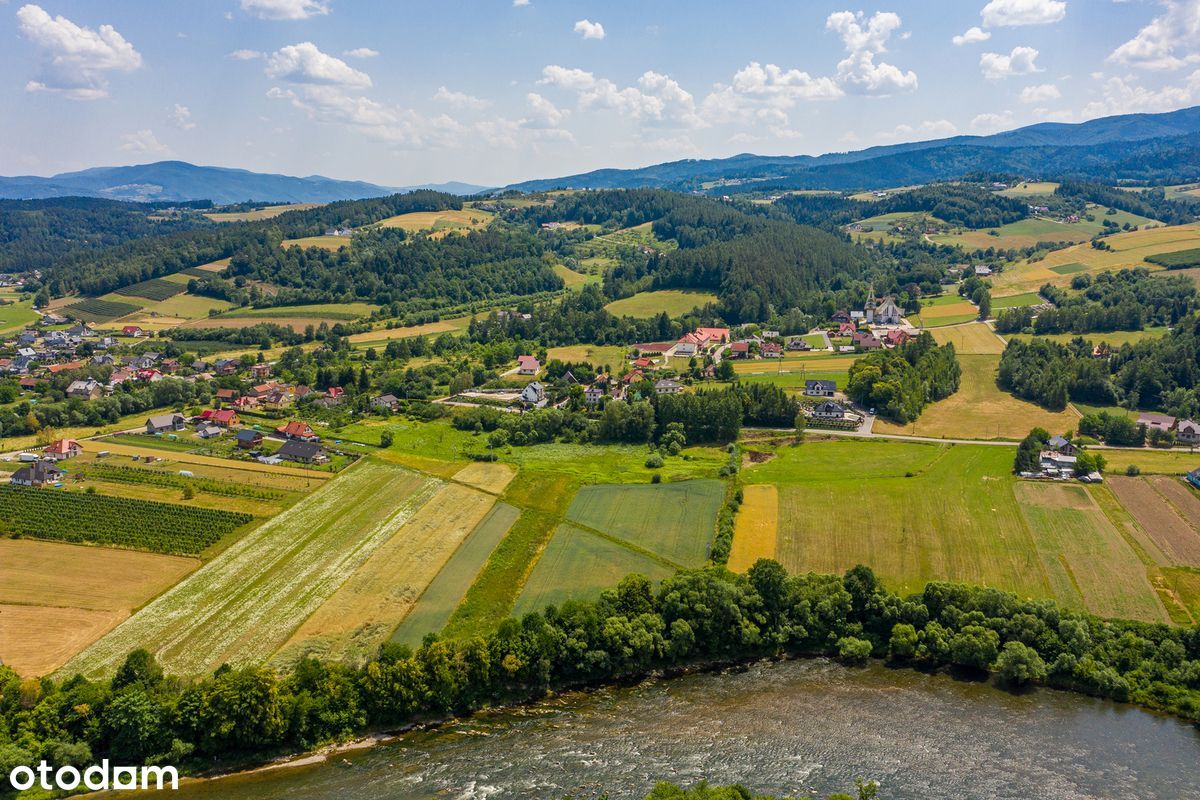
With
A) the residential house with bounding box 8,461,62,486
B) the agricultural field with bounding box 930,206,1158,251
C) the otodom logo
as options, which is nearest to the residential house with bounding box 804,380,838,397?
the otodom logo

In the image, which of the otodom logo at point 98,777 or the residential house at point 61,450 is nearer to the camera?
the otodom logo at point 98,777

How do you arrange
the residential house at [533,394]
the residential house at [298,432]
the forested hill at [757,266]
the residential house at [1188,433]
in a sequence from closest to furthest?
the residential house at [1188,433]
the residential house at [298,432]
the residential house at [533,394]
the forested hill at [757,266]

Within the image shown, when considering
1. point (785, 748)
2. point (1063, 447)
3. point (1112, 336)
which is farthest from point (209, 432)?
point (1112, 336)

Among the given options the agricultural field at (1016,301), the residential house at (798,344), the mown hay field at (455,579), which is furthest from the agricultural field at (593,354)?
the agricultural field at (1016,301)

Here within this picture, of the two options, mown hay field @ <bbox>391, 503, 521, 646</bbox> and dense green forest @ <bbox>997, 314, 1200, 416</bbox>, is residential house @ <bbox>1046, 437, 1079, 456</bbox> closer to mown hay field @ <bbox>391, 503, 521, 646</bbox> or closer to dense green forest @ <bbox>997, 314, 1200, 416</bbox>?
dense green forest @ <bbox>997, 314, 1200, 416</bbox>

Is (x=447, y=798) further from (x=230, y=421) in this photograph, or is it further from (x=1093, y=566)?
(x=230, y=421)

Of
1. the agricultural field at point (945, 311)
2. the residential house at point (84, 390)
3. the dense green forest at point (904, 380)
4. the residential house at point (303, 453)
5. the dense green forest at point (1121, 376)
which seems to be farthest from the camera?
the agricultural field at point (945, 311)

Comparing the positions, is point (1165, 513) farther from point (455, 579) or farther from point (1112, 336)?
point (1112, 336)

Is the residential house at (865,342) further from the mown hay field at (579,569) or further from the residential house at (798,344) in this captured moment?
the mown hay field at (579,569)
